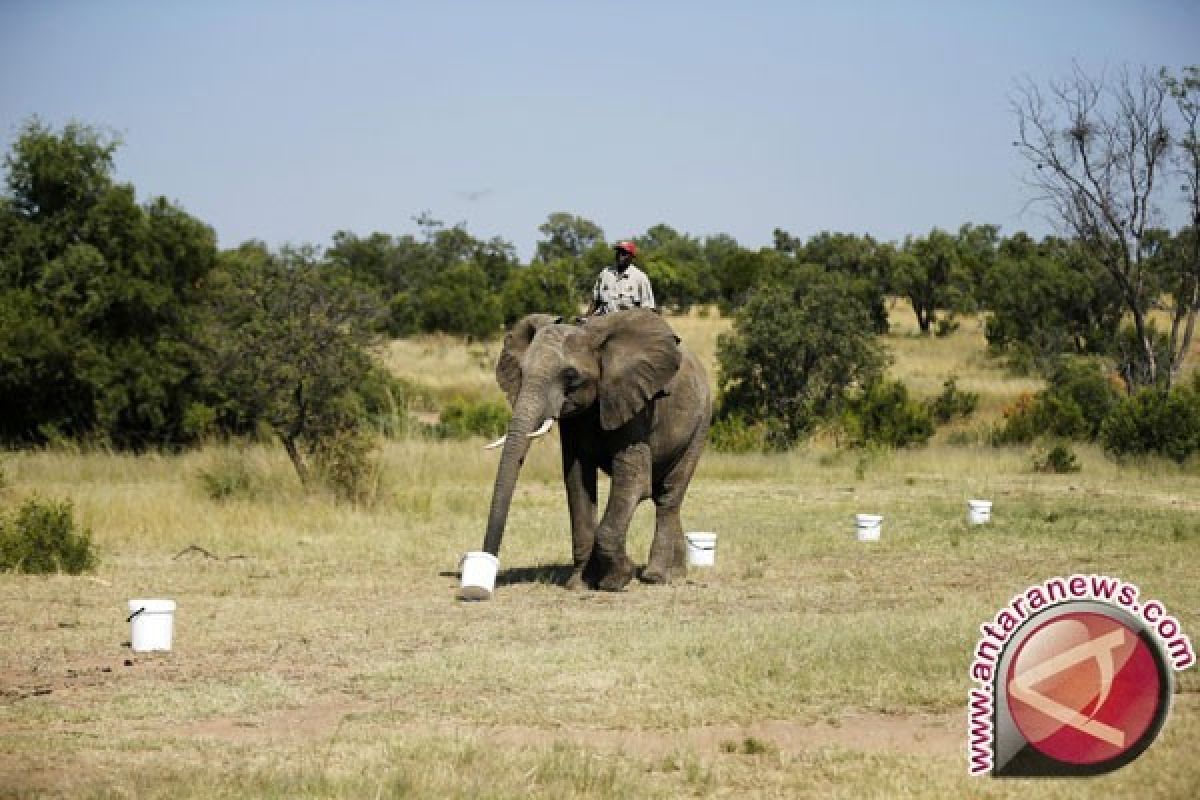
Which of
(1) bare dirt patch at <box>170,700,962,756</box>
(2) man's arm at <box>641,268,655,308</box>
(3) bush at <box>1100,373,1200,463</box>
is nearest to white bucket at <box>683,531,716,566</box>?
(2) man's arm at <box>641,268,655,308</box>

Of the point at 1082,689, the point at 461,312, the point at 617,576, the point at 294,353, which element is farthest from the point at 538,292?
the point at 1082,689

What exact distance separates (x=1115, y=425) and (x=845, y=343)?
7155mm

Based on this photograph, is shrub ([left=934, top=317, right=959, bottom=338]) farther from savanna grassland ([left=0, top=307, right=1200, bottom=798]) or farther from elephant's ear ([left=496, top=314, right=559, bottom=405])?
elephant's ear ([left=496, top=314, right=559, bottom=405])

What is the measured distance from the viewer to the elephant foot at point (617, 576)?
1315cm

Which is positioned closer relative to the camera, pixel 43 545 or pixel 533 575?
Result: pixel 533 575

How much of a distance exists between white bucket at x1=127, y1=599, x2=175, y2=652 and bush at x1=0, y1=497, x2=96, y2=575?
459 cm

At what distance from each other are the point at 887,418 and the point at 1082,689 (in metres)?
27.4

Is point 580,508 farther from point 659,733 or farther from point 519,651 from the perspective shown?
point 659,733

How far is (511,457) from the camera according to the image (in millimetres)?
11945

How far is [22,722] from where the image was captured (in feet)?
27.9

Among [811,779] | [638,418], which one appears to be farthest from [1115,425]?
[811,779]

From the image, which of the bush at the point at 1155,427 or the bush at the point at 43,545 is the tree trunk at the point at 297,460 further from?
the bush at the point at 1155,427

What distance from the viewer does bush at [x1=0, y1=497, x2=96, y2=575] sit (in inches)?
582

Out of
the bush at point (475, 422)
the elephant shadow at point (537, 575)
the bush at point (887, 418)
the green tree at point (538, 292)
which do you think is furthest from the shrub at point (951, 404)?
the elephant shadow at point (537, 575)
